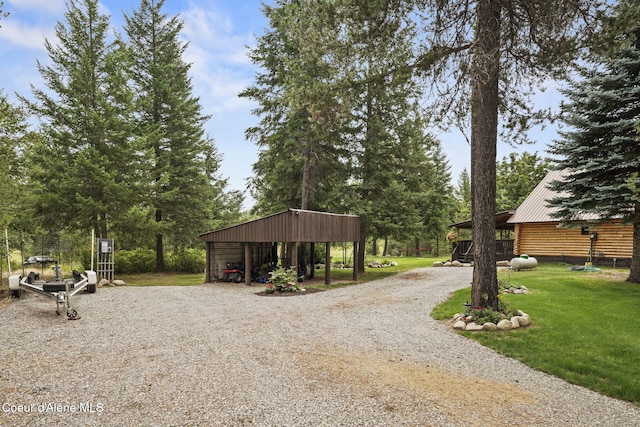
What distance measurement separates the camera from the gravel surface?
4.36 metres

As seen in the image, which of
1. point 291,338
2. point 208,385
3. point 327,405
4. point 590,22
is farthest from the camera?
point 590,22

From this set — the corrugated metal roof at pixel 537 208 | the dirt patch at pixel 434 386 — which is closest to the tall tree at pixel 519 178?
the corrugated metal roof at pixel 537 208

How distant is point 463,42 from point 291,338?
323 inches

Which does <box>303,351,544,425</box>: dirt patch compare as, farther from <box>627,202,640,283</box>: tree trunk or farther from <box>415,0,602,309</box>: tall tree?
<box>627,202,640,283</box>: tree trunk

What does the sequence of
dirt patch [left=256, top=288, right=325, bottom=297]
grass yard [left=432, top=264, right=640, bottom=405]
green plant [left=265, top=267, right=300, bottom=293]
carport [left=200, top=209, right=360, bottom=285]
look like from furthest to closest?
carport [left=200, top=209, right=360, bottom=285], green plant [left=265, top=267, right=300, bottom=293], dirt patch [left=256, top=288, right=325, bottom=297], grass yard [left=432, top=264, right=640, bottom=405]

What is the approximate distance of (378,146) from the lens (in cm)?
2077

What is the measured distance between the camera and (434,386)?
5.24 m

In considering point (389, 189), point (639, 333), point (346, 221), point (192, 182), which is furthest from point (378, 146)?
point (639, 333)

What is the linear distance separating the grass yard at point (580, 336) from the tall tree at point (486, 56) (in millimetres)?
1440

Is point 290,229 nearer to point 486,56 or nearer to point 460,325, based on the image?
point 460,325

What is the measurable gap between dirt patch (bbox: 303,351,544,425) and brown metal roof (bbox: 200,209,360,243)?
9143 millimetres

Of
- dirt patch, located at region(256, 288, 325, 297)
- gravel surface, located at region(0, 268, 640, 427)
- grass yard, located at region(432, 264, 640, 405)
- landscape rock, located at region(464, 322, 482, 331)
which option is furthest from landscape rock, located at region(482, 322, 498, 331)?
dirt patch, located at region(256, 288, 325, 297)

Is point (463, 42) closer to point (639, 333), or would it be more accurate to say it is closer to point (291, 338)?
point (639, 333)

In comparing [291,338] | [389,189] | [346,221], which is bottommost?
[291,338]
